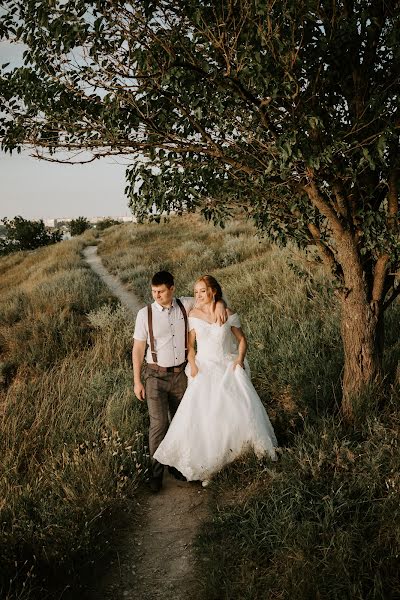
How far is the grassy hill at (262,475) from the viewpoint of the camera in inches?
118

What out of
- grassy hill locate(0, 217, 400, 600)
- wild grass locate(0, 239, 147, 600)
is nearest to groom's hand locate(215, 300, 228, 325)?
grassy hill locate(0, 217, 400, 600)

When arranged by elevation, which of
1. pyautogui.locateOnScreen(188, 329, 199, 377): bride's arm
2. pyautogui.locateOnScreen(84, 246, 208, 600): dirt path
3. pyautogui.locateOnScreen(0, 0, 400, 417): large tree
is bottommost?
pyautogui.locateOnScreen(84, 246, 208, 600): dirt path

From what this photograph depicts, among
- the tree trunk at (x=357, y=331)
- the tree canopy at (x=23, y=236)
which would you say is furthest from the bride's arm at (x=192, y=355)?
the tree canopy at (x=23, y=236)

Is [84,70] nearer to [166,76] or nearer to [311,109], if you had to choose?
[166,76]

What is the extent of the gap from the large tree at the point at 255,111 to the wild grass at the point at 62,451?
2.46 meters

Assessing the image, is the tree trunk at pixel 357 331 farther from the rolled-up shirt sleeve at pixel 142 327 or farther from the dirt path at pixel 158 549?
the rolled-up shirt sleeve at pixel 142 327

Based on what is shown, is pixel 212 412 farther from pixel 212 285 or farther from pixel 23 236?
pixel 23 236

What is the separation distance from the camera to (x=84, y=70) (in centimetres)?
327

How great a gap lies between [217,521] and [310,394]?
208 cm

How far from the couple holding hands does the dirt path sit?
193mm

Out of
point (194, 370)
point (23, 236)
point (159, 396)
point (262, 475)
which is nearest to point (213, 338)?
point (194, 370)

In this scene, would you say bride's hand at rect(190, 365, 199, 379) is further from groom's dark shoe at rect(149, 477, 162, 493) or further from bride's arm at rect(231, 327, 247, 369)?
groom's dark shoe at rect(149, 477, 162, 493)

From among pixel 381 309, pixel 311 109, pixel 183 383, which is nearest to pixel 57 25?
pixel 311 109

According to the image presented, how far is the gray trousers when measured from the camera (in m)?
4.61
